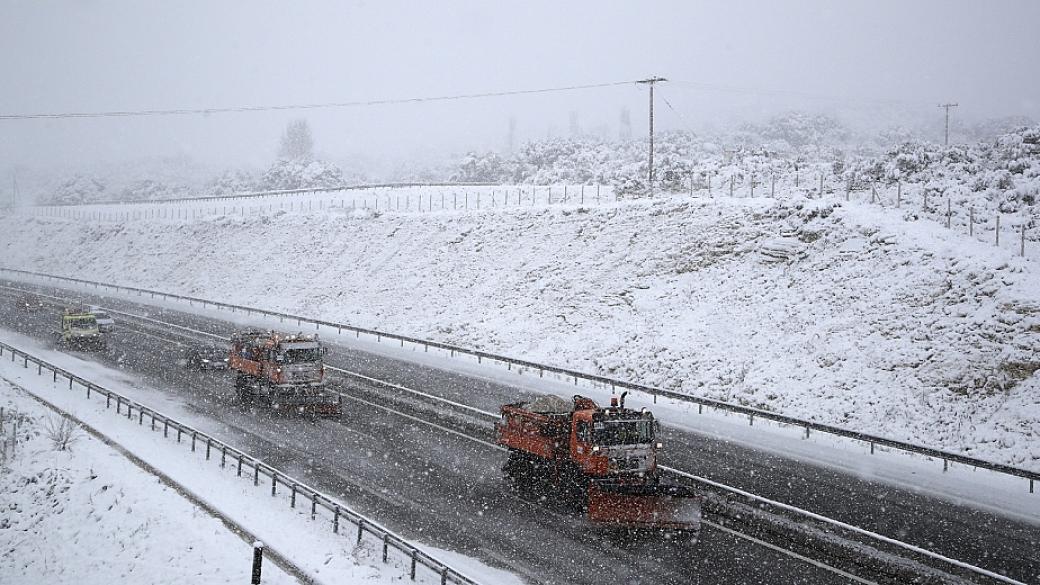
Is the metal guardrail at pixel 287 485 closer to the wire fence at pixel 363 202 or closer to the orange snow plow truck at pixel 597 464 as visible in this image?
the orange snow plow truck at pixel 597 464

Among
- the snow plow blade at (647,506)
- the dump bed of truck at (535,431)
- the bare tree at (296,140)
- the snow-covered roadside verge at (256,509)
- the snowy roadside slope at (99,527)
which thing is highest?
the bare tree at (296,140)

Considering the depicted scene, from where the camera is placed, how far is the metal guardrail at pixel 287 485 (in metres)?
13.6

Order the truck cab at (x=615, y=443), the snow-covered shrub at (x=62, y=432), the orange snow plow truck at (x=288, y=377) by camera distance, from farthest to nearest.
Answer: the orange snow plow truck at (x=288, y=377)
the snow-covered shrub at (x=62, y=432)
the truck cab at (x=615, y=443)

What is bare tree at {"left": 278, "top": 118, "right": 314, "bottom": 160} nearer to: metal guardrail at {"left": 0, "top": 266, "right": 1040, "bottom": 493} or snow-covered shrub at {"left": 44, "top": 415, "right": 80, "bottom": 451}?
metal guardrail at {"left": 0, "top": 266, "right": 1040, "bottom": 493}

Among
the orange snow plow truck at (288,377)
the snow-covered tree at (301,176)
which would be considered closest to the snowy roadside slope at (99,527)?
the orange snow plow truck at (288,377)

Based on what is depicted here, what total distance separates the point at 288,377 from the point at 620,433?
14.9 m

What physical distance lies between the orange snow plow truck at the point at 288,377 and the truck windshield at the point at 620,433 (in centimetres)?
1313

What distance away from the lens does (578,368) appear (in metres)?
34.1

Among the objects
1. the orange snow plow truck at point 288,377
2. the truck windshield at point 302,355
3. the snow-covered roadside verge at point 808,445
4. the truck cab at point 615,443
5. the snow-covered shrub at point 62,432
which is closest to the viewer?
the truck cab at point 615,443

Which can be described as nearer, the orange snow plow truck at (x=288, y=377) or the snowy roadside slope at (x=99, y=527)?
the snowy roadside slope at (x=99, y=527)

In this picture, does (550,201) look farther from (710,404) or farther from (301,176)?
(301,176)

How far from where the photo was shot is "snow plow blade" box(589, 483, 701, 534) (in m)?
15.3

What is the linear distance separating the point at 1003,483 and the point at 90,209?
116751 mm

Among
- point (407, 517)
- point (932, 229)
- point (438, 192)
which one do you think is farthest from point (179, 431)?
point (438, 192)
